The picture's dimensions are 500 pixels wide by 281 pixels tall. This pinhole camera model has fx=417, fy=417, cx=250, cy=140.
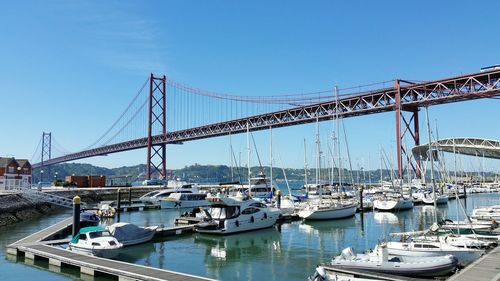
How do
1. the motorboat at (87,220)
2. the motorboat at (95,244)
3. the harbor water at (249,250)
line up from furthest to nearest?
1. the motorboat at (87,220)
2. the motorboat at (95,244)
3. the harbor water at (249,250)

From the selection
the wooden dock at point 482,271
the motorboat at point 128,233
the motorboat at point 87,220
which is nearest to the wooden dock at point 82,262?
the motorboat at point 128,233

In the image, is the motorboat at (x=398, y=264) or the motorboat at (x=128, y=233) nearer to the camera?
the motorboat at (x=398, y=264)

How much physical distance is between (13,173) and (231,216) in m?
38.7

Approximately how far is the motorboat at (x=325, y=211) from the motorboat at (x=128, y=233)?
15.0m

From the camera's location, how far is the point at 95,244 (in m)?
19.0

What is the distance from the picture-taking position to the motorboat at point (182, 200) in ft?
164

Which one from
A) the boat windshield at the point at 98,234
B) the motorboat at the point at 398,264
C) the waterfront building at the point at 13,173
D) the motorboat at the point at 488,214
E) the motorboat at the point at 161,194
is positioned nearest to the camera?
the motorboat at the point at 398,264

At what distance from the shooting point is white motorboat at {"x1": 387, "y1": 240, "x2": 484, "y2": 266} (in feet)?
54.9

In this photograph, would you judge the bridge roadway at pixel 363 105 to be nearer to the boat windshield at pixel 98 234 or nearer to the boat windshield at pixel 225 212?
the boat windshield at pixel 225 212

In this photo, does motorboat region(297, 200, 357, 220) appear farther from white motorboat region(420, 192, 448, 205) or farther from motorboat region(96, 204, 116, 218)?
white motorboat region(420, 192, 448, 205)

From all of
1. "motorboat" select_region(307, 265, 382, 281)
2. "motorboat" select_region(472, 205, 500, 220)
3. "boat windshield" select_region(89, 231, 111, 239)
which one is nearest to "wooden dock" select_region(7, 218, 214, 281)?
"boat windshield" select_region(89, 231, 111, 239)

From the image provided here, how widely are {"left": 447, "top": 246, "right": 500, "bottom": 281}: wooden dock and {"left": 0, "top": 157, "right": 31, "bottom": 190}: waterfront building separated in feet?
137

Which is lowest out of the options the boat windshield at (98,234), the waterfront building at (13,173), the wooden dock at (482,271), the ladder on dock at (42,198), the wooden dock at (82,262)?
the wooden dock at (82,262)

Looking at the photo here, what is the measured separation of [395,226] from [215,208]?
560 inches
